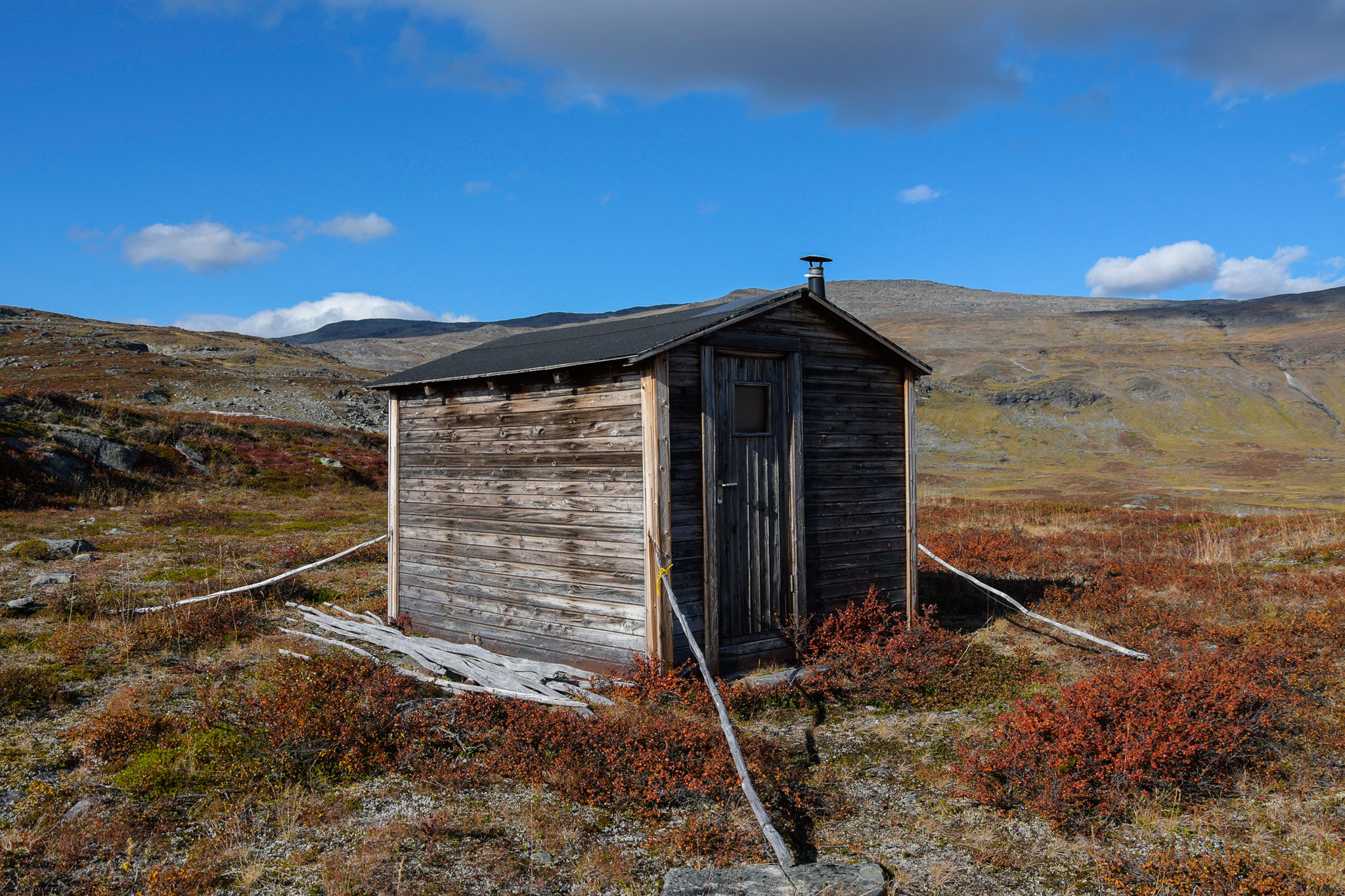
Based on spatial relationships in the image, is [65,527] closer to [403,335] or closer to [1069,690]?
[1069,690]

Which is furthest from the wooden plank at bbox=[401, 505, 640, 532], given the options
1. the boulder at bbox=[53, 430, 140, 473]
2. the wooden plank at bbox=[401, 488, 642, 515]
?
the boulder at bbox=[53, 430, 140, 473]

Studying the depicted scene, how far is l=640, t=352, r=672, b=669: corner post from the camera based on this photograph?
29.6 ft

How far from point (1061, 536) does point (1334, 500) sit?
28.6m

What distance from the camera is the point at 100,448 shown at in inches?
1057

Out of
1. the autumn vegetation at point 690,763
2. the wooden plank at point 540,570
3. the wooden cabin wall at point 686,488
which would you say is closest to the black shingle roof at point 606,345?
the wooden cabin wall at point 686,488

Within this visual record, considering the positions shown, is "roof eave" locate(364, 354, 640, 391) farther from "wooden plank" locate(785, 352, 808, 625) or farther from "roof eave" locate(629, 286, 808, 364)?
"wooden plank" locate(785, 352, 808, 625)

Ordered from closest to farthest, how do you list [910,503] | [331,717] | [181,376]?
[331,717]
[910,503]
[181,376]

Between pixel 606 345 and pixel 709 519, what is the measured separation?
7.93 ft

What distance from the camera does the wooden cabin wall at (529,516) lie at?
9.52m

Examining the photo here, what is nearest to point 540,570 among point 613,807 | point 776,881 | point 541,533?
point 541,533

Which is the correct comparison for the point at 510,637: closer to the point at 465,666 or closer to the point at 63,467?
the point at 465,666

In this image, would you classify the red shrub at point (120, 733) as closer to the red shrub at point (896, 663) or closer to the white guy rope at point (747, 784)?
the white guy rope at point (747, 784)

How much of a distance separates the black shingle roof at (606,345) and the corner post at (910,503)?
0.43 metres

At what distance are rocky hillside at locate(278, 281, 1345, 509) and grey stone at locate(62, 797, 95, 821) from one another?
117ft
